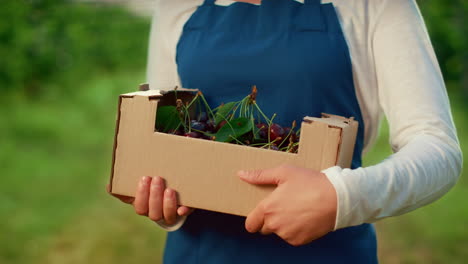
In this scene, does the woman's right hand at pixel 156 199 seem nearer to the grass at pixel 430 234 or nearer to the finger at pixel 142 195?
the finger at pixel 142 195

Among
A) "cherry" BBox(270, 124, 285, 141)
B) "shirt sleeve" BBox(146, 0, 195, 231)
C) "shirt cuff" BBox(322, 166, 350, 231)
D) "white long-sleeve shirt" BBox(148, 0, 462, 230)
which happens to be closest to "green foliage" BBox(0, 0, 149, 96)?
"shirt sleeve" BBox(146, 0, 195, 231)

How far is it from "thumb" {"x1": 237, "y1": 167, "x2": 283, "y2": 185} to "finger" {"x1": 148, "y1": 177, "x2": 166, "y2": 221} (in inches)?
4.8

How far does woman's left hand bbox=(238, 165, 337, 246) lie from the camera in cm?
71

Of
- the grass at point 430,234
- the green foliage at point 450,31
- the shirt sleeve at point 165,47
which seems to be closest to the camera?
the shirt sleeve at point 165,47

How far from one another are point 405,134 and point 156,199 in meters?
0.37

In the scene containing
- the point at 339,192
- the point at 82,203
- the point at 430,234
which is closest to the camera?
the point at 339,192

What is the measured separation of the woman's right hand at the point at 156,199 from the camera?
0.81 metres

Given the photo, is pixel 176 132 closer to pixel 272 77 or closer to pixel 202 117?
pixel 202 117

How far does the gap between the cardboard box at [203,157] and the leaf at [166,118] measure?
0.03 m

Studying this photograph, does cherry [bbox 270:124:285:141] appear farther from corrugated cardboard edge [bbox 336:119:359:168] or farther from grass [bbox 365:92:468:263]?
grass [bbox 365:92:468:263]

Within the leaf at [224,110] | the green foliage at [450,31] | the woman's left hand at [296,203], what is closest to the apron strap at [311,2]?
the leaf at [224,110]

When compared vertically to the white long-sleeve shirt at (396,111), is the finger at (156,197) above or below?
below

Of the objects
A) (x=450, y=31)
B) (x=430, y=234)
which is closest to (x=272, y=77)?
(x=430, y=234)

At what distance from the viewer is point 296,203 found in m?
0.72
